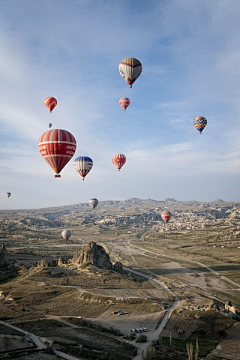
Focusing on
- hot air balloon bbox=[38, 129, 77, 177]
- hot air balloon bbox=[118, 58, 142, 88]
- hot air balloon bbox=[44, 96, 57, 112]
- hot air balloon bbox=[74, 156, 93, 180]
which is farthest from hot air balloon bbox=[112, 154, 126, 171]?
hot air balloon bbox=[38, 129, 77, 177]

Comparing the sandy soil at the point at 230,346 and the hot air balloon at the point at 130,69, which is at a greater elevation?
the hot air balloon at the point at 130,69

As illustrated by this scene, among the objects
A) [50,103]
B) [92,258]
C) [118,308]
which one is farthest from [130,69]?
[92,258]

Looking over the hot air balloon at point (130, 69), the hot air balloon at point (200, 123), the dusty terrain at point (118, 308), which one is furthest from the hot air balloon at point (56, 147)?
the hot air balloon at point (200, 123)

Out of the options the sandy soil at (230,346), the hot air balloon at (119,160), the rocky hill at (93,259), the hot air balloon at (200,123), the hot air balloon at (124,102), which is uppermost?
the hot air balloon at (124,102)

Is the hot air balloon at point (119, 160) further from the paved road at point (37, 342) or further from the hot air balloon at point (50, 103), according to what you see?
the paved road at point (37, 342)

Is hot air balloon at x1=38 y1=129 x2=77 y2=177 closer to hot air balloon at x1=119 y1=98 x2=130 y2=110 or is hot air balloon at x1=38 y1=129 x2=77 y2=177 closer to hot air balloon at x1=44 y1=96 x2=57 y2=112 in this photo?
hot air balloon at x1=44 y1=96 x2=57 y2=112

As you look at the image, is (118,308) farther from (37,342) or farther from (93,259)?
(93,259)

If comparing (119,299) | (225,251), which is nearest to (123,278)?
(119,299)
